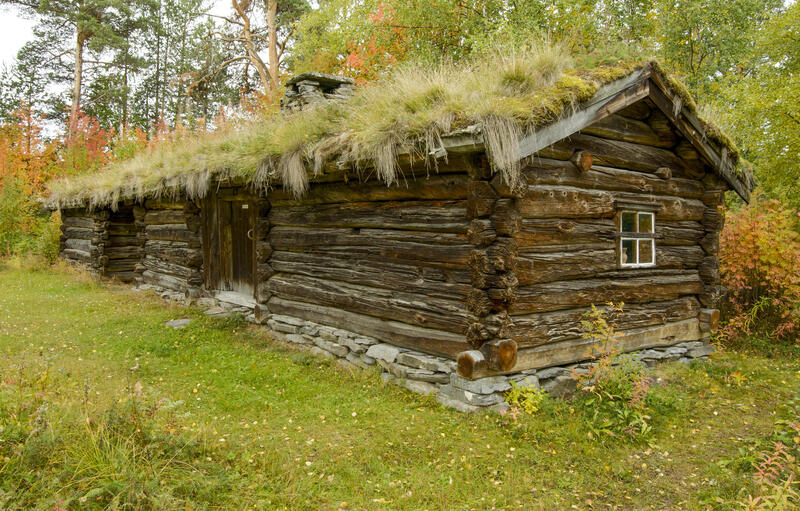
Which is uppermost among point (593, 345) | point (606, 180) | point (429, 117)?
point (429, 117)

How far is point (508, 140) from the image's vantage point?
460 cm

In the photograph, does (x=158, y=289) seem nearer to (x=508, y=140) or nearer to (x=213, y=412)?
(x=213, y=412)

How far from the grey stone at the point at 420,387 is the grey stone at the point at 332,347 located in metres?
1.30

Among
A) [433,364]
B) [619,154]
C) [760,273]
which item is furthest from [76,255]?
[760,273]

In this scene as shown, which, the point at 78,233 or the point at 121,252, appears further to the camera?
the point at 78,233


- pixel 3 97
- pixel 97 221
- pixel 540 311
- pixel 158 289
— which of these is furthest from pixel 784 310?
pixel 3 97

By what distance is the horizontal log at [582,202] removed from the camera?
5273 mm

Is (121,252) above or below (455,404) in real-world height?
above

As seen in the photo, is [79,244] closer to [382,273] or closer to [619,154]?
[382,273]

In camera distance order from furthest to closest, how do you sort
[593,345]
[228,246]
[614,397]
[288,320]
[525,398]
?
[228,246], [288,320], [593,345], [614,397], [525,398]

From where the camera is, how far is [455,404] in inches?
202

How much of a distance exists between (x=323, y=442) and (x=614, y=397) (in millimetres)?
2940

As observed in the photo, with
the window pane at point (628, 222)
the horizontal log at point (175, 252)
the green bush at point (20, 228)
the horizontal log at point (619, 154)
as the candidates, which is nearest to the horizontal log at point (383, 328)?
the horizontal log at point (619, 154)

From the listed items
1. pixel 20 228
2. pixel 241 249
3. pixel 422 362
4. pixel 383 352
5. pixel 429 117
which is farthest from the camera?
pixel 20 228
